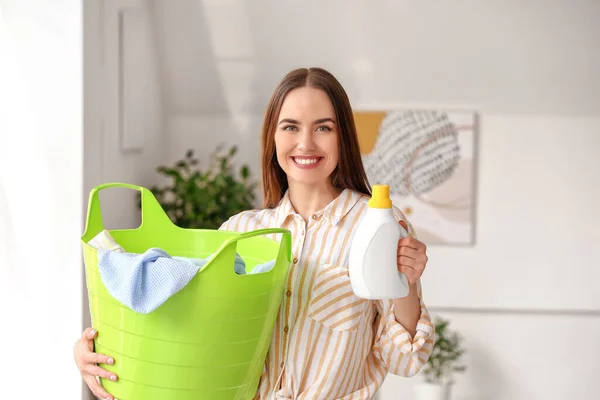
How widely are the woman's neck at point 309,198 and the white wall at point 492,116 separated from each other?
1958 mm

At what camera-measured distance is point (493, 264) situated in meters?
3.76

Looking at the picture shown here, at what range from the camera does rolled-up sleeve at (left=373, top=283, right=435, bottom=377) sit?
1.45 m

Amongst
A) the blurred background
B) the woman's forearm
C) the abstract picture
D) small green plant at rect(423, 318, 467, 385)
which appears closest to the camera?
the woman's forearm

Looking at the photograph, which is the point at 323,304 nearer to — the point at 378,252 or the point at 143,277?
the point at 378,252

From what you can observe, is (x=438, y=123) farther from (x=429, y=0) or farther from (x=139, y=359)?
(x=139, y=359)

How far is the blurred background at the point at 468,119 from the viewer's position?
339 cm

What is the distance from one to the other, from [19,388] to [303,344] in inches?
48.0

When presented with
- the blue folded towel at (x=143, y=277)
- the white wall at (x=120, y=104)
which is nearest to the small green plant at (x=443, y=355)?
the white wall at (x=120, y=104)

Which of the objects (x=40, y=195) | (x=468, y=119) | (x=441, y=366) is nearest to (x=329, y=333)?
(x=40, y=195)

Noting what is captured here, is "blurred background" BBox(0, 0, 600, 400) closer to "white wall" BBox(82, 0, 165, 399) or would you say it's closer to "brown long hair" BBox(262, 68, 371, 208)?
"white wall" BBox(82, 0, 165, 399)

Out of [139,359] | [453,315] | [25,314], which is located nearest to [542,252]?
[453,315]

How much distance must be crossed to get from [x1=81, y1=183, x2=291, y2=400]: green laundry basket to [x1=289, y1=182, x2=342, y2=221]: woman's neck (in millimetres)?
249

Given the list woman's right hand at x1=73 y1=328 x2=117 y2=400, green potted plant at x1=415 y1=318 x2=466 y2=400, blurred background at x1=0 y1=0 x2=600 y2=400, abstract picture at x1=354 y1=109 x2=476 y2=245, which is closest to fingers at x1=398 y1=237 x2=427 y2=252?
woman's right hand at x1=73 y1=328 x2=117 y2=400

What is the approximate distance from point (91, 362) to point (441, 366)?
8.10 ft
